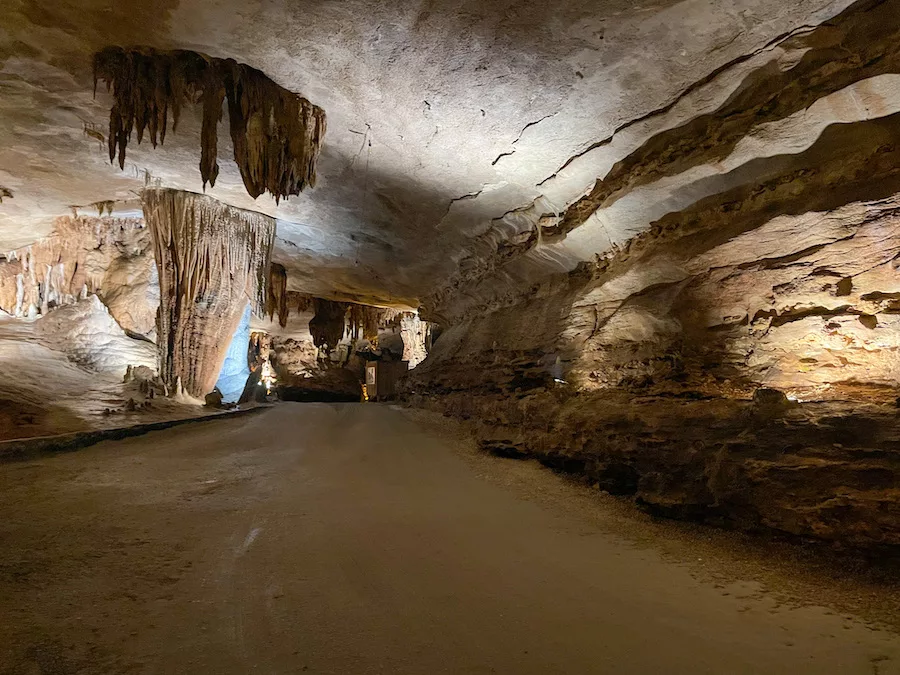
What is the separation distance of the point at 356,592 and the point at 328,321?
57.8 feet

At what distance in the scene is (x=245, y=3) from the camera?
4.87 meters

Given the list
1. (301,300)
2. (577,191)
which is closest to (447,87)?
(577,191)

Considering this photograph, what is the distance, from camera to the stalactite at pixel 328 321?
19.7 meters

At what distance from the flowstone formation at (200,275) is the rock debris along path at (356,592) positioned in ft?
20.0

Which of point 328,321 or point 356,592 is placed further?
point 328,321

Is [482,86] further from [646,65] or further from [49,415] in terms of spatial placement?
[49,415]

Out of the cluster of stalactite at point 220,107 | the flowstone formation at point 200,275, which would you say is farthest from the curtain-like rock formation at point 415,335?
the cluster of stalactite at point 220,107

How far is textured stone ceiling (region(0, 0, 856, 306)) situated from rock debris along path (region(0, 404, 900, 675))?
4.43 m

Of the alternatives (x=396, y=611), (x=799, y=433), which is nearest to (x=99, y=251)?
(x=396, y=611)

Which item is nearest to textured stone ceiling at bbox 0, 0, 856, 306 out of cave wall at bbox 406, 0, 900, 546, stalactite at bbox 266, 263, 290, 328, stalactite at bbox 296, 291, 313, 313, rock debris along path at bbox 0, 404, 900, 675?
cave wall at bbox 406, 0, 900, 546

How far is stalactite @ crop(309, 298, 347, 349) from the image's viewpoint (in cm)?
1972

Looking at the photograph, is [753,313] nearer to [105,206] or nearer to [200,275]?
[200,275]

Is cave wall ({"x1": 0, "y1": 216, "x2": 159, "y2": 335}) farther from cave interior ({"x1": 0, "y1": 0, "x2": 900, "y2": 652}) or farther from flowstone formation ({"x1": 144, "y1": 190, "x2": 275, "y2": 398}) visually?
flowstone formation ({"x1": 144, "y1": 190, "x2": 275, "y2": 398})

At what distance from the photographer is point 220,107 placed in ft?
20.8
